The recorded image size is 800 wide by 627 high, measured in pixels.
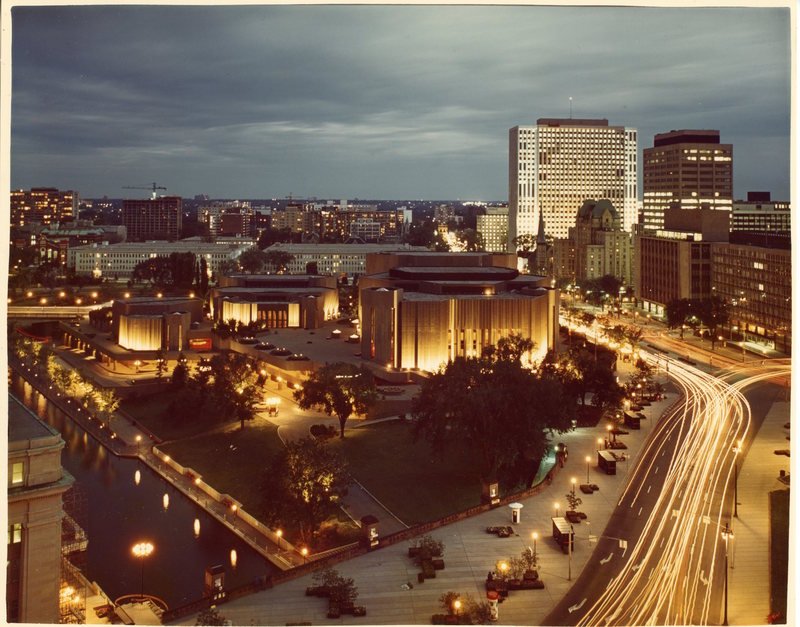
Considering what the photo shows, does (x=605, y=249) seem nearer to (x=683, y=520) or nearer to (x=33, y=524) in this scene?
(x=683, y=520)

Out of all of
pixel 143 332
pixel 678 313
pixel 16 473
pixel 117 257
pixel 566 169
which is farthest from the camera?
pixel 566 169

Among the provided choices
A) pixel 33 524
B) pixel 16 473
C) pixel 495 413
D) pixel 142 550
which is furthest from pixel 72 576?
pixel 495 413

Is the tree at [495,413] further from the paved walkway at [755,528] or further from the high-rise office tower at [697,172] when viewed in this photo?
the high-rise office tower at [697,172]

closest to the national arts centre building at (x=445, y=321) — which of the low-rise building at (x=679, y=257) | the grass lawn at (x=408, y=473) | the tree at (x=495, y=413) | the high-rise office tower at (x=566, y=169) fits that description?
the grass lawn at (x=408, y=473)

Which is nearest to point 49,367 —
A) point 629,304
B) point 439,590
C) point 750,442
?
point 439,590

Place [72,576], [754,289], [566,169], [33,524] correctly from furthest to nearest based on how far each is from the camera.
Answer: [566,169], [754,289], [72,576], [33,524]

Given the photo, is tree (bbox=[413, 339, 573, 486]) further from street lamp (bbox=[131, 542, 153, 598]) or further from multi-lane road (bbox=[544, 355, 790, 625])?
street lamp (bbox=[131, 542, 153, 598])

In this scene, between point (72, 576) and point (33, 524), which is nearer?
point (33, 524)
